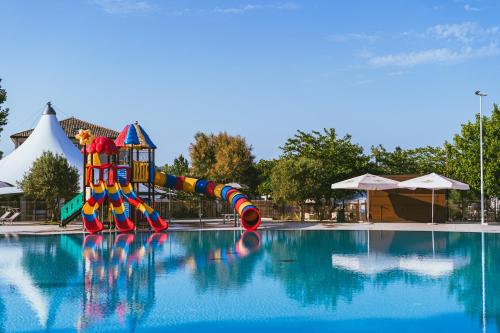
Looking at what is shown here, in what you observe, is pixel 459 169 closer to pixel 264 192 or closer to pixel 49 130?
pixel 264 192

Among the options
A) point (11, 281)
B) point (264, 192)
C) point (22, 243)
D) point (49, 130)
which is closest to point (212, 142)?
point (264, 192)

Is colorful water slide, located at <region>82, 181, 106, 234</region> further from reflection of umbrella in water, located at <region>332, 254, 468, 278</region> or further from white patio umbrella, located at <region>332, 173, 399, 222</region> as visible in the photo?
white patio umbrella, located at <region>332, 173, 399, 222</region>

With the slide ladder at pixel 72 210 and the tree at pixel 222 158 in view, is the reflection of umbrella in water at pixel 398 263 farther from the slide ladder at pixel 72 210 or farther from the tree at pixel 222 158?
the tree at pixel 222 158

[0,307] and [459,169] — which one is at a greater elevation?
[459,169]

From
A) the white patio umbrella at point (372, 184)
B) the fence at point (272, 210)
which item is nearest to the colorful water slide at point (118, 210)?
the fence at point (272, 210)

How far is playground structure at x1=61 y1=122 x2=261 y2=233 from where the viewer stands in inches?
1085

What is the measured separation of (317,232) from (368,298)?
1692 cm

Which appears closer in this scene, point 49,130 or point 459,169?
point 459,169

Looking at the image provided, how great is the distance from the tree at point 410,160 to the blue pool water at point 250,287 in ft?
81.5

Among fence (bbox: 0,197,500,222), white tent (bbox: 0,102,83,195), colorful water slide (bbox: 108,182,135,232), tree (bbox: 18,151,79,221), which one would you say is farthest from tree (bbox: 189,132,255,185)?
colorful water slide (bbox: 108,182,135,232)

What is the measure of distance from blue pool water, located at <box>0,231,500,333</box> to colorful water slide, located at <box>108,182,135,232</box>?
4878mm

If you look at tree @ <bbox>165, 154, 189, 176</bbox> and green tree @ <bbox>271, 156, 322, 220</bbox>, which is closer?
green tree @ <bbox>271, 156, 322, 220</bbox>

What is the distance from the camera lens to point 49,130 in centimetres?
4178

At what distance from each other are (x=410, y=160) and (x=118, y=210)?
94.0 ft
